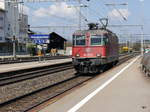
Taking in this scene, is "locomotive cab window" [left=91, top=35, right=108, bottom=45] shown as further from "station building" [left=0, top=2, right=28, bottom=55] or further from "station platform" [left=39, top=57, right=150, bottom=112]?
"station building" [left=0, top=2, right=28, bottom=55]

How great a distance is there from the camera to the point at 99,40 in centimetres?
2338

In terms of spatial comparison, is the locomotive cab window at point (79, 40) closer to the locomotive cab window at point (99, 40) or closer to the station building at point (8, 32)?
the locomotive cab window at point (99, 40)

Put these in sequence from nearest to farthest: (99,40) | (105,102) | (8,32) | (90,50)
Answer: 1. (105,102)
2. (90,50)
3. (99,40)
4. (8,32)

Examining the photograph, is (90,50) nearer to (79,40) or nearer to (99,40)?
(99,40)

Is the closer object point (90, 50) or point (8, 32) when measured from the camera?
point (90, 50)

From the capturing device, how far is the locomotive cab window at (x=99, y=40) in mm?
23272

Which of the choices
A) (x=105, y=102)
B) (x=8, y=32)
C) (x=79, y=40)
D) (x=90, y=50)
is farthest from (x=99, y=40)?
(x=8, y=32)

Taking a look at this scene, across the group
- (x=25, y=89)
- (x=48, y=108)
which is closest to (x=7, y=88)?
(x=25, y=89)

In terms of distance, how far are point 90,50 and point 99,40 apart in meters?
0.95

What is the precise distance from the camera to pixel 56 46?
102750 mm

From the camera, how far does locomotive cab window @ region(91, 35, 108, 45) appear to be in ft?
76.4

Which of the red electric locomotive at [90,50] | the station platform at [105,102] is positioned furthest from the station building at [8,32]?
the station platform at [105,102]

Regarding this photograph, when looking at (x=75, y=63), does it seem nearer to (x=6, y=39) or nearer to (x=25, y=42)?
(x=6, y=39)

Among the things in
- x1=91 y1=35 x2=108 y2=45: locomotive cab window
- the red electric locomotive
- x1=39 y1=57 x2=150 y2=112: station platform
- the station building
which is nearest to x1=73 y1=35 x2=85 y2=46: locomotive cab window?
the red electric locomotive
